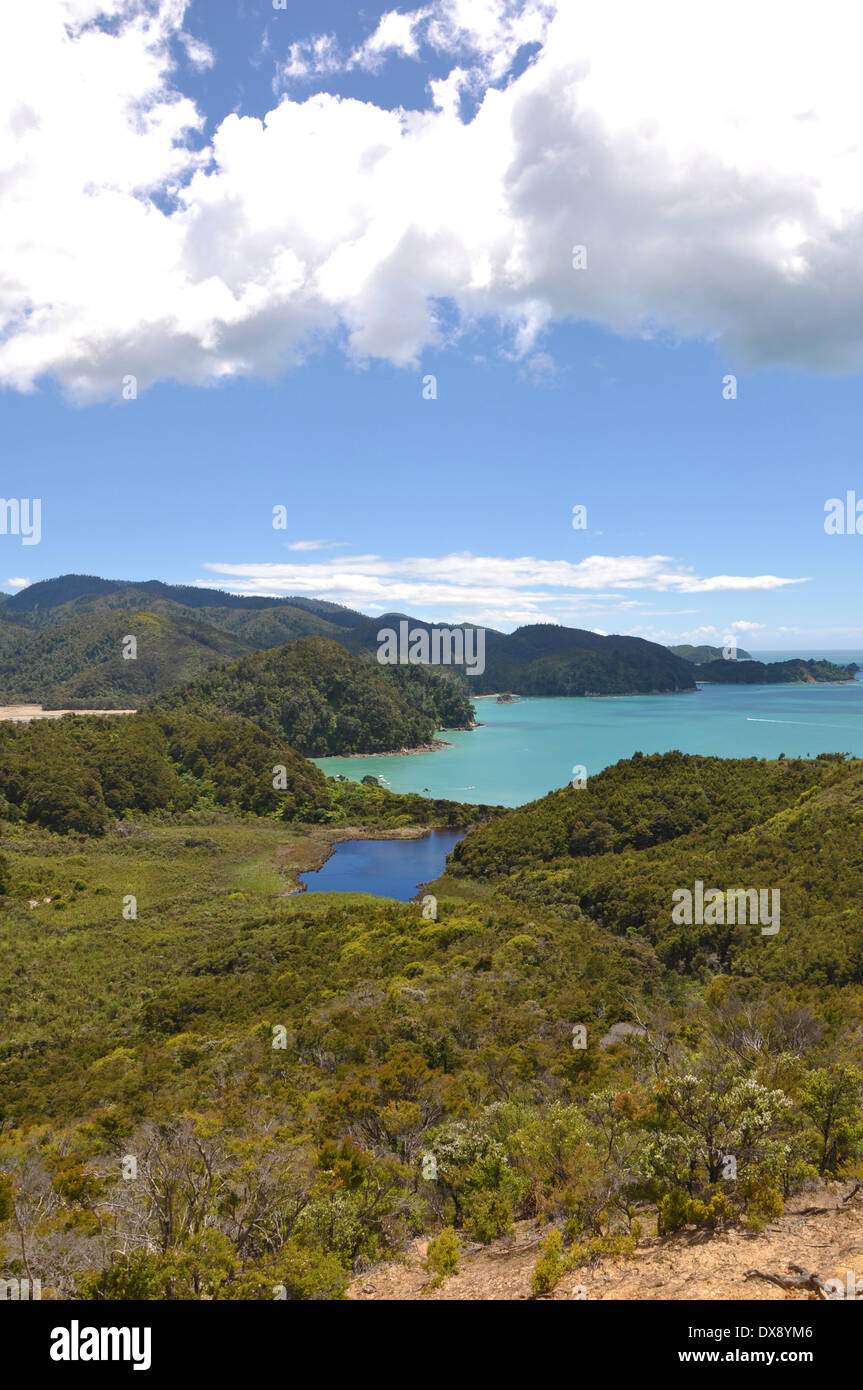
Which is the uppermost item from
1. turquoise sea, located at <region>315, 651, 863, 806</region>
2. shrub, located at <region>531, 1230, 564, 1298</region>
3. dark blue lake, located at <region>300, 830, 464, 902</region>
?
shrub, located at <region>531, 1230, 564, 1298</region>

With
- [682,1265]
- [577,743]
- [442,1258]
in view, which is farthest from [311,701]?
[682,1265]

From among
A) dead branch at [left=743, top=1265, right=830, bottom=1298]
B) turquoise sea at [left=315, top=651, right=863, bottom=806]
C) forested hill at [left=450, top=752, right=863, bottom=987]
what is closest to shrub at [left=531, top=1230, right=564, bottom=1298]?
dead branch at [left=743, top=1265, right=830, bottom=1298]

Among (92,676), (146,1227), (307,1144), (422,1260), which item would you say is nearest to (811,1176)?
(422,1260)

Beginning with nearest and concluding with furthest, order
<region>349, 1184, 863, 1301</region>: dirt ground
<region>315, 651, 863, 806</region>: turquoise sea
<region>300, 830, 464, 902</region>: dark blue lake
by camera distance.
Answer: <region>349, 1184, 863, 1301</region>: dirt ground
<region>300, 830, 464, 902</region>: dark blue lake
<region>315, 651, 863, 806</region>: turquoise sea

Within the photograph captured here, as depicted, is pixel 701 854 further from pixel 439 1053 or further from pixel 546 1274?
pixel 546 1274

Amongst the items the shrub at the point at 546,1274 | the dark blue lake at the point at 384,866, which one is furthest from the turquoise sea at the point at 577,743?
the shrub at the point at 546,1274

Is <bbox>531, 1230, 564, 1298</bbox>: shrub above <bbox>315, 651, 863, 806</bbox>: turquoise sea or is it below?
above

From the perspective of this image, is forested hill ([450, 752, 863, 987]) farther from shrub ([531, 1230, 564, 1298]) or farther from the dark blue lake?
shrub ([531, 1230, 564, 1298])
